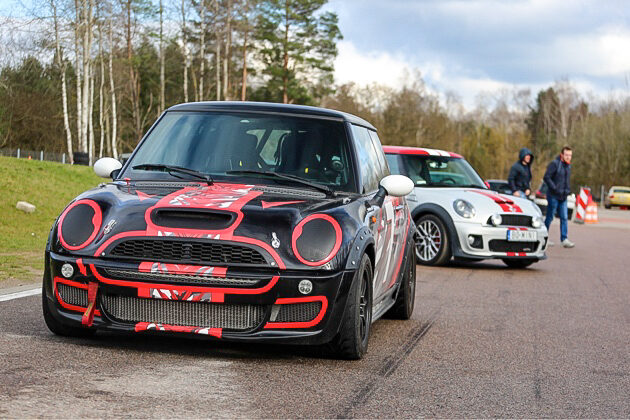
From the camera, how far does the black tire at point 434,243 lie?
1453 cm

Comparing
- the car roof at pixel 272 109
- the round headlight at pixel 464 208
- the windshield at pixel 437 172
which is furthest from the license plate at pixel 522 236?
the car roof at pixel 272 109

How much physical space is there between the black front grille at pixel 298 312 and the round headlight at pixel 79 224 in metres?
1.16

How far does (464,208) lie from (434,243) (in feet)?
2.23

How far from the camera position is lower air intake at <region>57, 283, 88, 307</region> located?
582cm

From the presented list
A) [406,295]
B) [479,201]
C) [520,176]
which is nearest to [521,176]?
[520,176]

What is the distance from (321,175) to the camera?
6703mm

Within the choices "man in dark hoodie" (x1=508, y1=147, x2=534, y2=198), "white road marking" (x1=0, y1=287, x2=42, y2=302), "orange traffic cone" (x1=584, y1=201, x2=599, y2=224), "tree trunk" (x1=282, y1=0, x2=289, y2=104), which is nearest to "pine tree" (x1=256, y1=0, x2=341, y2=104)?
"tree trunk" (x1=282, y1=0, x2=289, y2=104)

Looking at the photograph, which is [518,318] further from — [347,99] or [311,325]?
[347,99]

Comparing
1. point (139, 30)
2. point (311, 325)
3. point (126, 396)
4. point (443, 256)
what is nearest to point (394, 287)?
point (311, 325)

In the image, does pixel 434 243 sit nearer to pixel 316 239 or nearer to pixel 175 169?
pixel 175 169

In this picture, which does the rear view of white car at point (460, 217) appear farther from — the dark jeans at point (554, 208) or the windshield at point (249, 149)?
the windshield at point (249, 149)

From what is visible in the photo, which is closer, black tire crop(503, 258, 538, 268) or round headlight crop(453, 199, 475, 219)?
round headlight crop(453, 199, 475, 219)

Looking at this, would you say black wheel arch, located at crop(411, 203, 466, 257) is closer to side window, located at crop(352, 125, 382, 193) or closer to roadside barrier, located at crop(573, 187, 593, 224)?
side window, located at crop(352, 125, 382, 193)

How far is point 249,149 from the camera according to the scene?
269 inches
